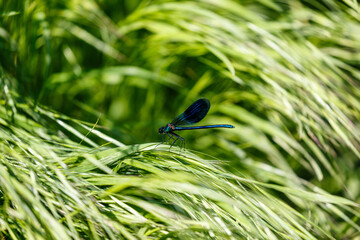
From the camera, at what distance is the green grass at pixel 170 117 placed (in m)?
0.65

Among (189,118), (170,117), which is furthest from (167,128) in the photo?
(170,117)

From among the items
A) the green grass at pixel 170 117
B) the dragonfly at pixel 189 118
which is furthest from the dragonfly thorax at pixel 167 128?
the green grass at pixel 170 117

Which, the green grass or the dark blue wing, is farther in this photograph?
the dark blue wing

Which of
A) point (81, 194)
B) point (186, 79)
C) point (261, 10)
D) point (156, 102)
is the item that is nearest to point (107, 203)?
point (81, 194)

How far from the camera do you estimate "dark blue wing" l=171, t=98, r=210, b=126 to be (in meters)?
0.88

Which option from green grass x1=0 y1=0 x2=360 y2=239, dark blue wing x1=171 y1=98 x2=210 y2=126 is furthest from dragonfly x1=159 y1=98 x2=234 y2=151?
green grass x1=0 y1=0 x2=360 y2=239

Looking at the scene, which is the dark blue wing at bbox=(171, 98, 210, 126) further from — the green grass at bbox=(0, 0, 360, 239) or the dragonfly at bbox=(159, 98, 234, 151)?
the green grass at bbox=(0, 0, 360, 239)

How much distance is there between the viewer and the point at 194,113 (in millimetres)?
918

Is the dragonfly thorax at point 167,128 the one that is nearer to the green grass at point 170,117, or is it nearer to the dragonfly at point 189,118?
the dragonfly at point 189,118

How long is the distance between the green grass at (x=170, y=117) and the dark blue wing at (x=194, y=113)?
0.12 metres

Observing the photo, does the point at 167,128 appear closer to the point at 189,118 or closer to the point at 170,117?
the point at 189,118

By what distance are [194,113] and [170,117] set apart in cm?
44

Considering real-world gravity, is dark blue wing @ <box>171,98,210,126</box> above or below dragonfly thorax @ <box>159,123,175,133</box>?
above

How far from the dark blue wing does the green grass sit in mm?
119
